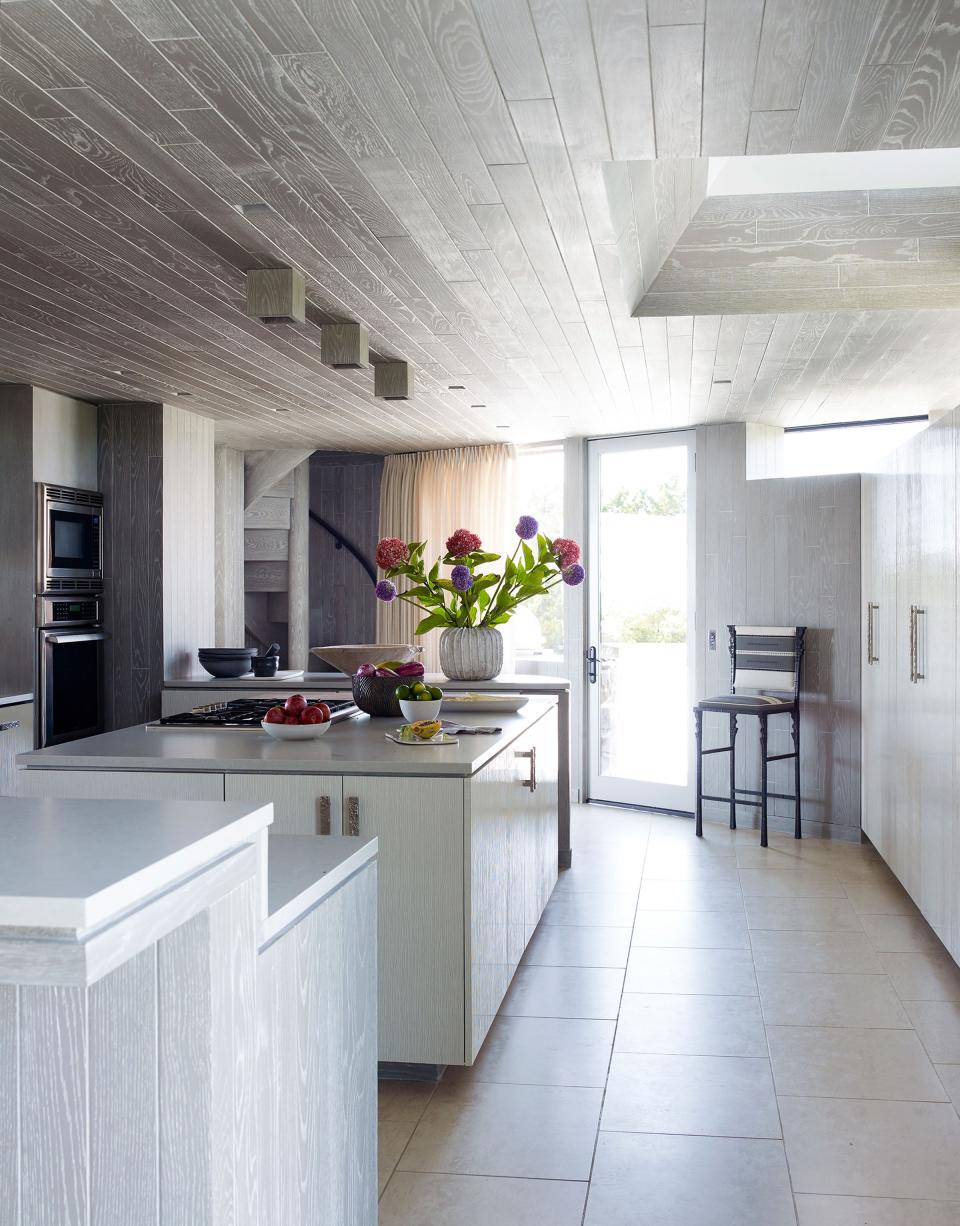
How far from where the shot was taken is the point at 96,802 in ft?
4.40

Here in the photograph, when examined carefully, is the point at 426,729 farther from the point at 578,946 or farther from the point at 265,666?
the point at 265,666

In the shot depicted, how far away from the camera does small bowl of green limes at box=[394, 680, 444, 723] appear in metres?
3.29

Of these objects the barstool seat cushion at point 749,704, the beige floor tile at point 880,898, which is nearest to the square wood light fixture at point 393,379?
the barstool seat cushion at point 749,704

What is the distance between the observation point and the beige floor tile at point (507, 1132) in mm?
2387

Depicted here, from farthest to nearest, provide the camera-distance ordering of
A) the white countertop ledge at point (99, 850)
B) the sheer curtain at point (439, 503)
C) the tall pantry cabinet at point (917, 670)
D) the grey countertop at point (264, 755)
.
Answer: the sheer curtain at point (439, 503), the tall pantry cabinet at point (917, 670), the grey countertop at point (264, 755), the white countertop ledge at point (99, 850)

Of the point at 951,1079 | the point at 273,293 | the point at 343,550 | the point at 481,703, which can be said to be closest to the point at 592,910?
the point at 481,703

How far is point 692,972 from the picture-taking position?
366cm

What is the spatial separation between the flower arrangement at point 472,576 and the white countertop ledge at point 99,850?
2629 millimetres

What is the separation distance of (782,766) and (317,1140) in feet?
16.5

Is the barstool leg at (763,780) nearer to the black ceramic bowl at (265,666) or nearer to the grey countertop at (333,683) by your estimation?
the grey countertop at (333,683)

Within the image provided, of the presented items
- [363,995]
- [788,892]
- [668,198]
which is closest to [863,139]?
[668,198]

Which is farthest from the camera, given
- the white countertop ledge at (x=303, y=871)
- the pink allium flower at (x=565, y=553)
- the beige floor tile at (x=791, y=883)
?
the beige floor tile at (x=791, y=883)

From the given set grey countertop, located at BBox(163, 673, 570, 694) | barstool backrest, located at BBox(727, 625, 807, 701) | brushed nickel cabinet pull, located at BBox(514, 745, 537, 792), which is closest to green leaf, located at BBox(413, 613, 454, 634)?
grey countertop, located at BBox(163, 673, 570, 694)

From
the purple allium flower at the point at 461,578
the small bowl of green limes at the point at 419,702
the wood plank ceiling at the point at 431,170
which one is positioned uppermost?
the wood plank ceiling at the point at 431,170
